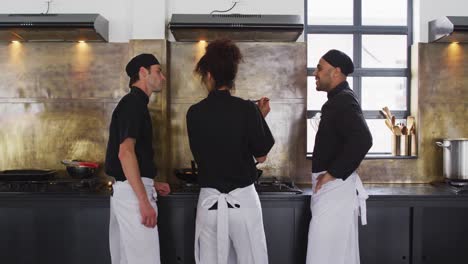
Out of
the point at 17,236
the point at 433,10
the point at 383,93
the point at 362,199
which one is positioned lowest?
the point at 17,236

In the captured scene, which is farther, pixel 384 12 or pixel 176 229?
pixel 384 12

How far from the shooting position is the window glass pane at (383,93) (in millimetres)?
3715

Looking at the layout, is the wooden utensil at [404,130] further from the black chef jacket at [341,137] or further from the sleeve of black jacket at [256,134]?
the sleeve of black jacket at [256,134]

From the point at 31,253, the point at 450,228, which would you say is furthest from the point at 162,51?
the point at 450,228

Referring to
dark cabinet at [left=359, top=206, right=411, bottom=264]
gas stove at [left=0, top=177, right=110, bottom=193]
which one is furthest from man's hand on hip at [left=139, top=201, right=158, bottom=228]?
dark cabinet at [left=359, top=206, right=411, bottom=264]

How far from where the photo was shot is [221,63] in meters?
2.23

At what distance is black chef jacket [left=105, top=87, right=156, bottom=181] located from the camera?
2.29 m

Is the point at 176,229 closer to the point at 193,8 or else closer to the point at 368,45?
the point at 193,8

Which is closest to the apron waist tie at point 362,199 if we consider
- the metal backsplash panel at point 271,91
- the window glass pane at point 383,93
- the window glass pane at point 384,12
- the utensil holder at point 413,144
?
the metal backsplash panel at point 271,91

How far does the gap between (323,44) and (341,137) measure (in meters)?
1.36

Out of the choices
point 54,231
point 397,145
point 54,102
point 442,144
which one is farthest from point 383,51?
point 54,231

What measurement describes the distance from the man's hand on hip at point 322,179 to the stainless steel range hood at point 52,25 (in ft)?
5.57

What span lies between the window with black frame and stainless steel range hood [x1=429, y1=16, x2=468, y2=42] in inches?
10.8

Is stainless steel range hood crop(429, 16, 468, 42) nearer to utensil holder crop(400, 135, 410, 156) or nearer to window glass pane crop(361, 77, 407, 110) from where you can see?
window glass pane crop(361, 77, 407, 110)
